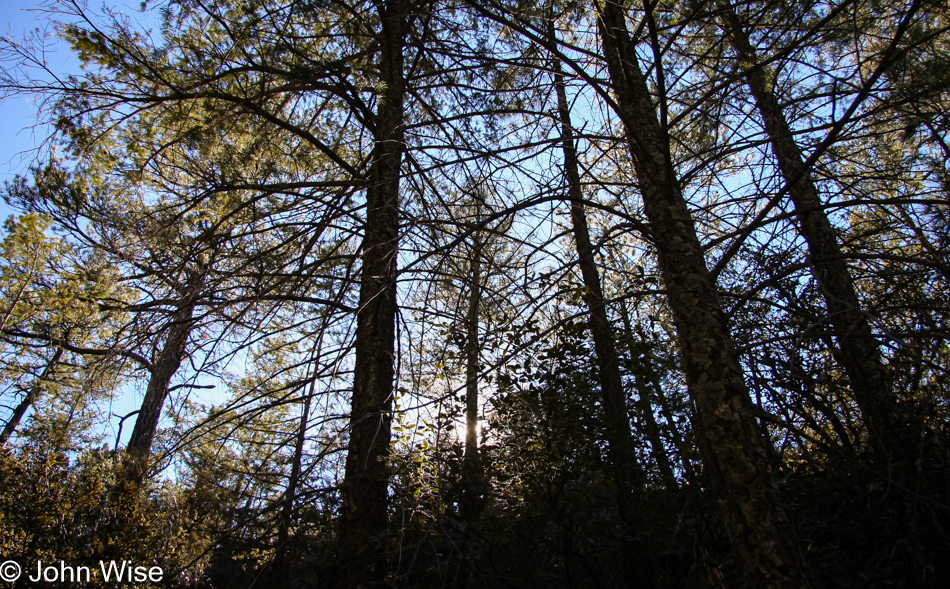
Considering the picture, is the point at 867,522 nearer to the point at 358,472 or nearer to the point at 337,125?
the point at 358,472

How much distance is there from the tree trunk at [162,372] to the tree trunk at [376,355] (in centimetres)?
105

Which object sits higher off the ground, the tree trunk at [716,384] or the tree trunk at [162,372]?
the tree trunk at [162,372]

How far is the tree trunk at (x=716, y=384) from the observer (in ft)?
5.53

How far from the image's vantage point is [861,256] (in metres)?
1.80

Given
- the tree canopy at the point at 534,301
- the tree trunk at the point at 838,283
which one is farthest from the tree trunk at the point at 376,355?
the tree trunk at the point at 838,283

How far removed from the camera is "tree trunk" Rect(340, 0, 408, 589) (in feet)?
8.59

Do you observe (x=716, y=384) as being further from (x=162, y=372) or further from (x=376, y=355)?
(x=162, y=372)

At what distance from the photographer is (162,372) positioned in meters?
4.67

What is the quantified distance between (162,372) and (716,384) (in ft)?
15.7

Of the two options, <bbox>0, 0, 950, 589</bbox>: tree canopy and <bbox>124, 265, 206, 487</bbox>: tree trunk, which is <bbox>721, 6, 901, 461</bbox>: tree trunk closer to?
<bbox>0, 0, 950, 589</bbox>: tree canopy

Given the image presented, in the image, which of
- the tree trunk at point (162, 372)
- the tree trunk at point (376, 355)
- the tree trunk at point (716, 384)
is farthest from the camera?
the tree trunk at point (162, 372)

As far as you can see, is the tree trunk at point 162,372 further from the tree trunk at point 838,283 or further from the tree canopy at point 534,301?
the tree trunk at point 838,283

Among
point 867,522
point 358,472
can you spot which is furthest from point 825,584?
point 358,472

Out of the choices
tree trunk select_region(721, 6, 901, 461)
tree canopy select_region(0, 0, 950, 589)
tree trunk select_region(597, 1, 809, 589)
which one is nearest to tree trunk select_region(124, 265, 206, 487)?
tree canopy select_region(0, 0, 950, 589)
